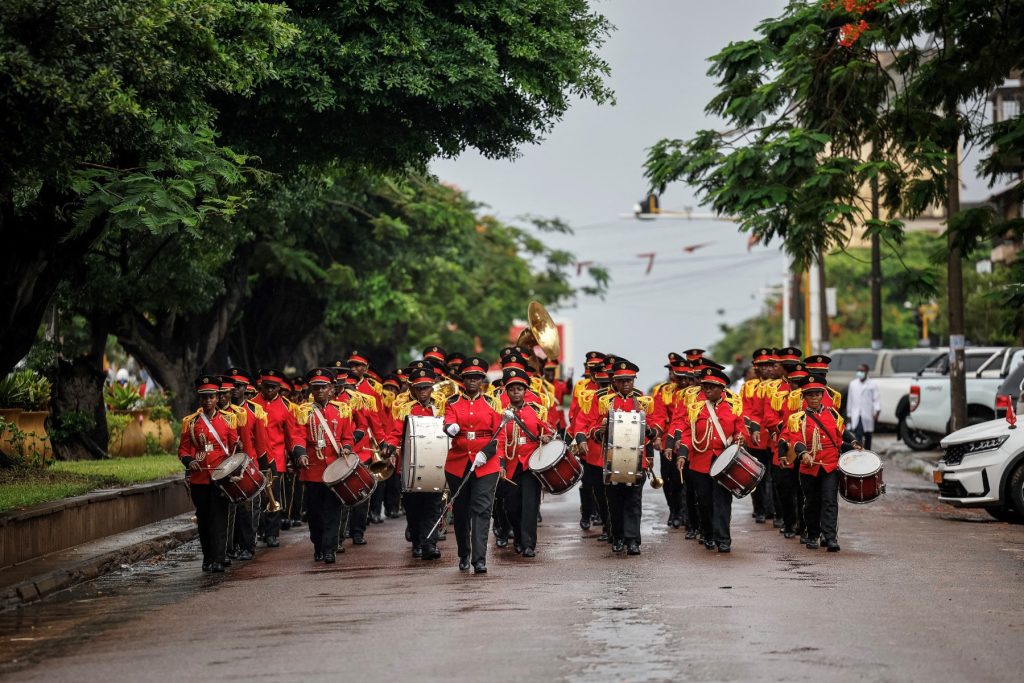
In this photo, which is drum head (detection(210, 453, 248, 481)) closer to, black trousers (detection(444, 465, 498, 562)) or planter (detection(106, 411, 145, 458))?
black trousers (detection(444, 465, 498, 562))

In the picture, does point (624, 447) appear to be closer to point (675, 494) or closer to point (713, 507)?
point (713, 507)

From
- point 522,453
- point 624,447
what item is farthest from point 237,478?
point 624,447

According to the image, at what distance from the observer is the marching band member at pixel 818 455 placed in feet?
53.3

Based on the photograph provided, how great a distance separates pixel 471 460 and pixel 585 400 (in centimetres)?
268

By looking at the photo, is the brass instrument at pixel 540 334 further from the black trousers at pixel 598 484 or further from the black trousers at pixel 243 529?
the black trousers at pixel 243 529

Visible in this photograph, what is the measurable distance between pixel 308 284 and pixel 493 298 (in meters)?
18.9

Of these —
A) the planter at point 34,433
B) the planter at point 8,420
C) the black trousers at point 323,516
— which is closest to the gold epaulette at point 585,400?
the black trousers at point 323,516

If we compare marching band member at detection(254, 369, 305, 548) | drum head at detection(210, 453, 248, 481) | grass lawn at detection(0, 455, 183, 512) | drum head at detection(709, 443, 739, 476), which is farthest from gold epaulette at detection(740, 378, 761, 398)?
grass lawn at detection(0, 455, 183, 512)

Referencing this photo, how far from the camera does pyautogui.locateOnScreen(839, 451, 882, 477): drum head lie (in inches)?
637

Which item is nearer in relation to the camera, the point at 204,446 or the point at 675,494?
the point at 204,446

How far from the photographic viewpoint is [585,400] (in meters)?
17.7

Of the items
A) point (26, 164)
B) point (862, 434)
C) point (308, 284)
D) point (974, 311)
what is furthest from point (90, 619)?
point (974, 311)

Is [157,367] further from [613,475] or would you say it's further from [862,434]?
[613,475]

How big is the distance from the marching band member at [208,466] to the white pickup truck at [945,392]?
61.4 feet
